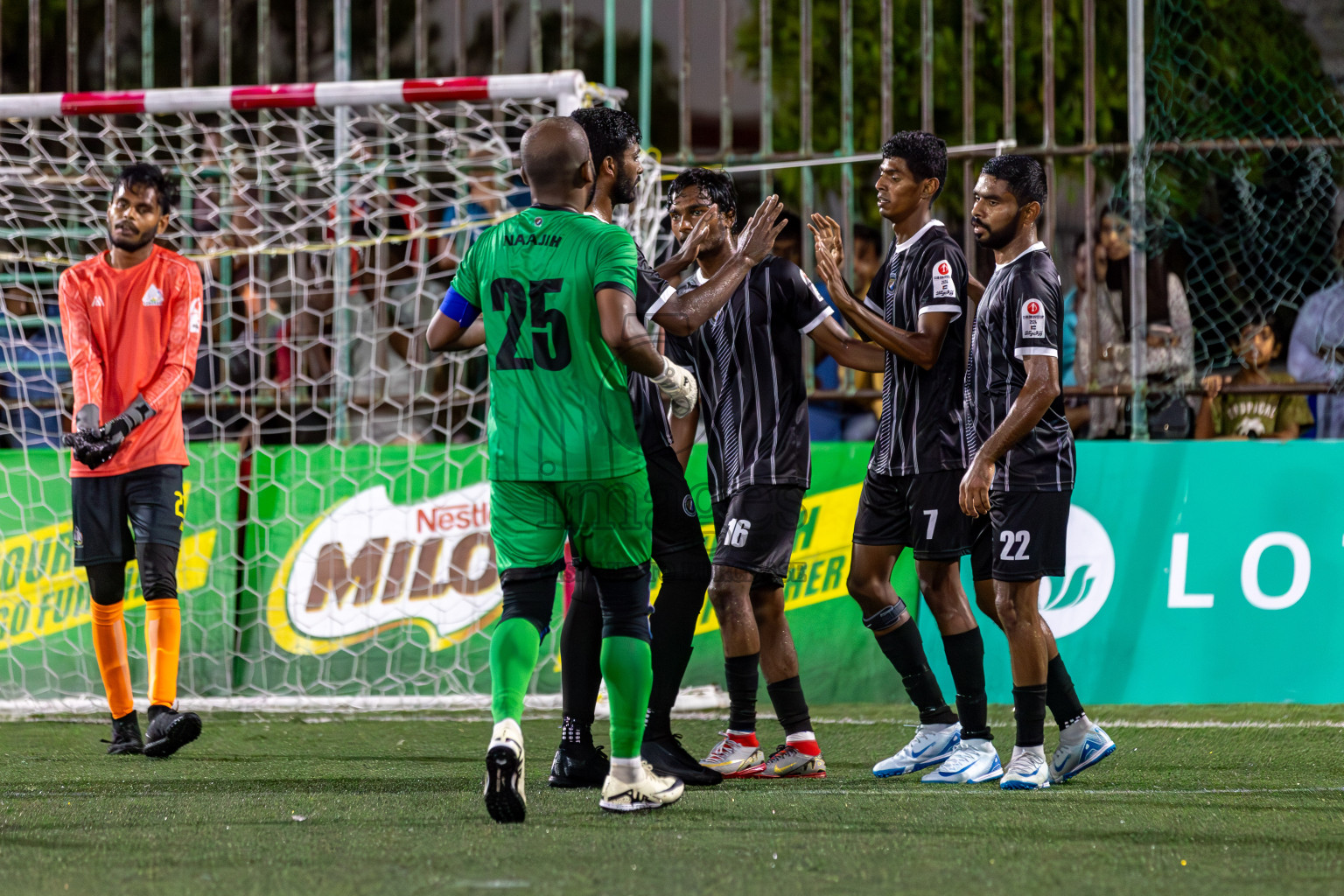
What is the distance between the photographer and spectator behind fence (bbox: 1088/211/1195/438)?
24.5 ft

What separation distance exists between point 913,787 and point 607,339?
5.60ft

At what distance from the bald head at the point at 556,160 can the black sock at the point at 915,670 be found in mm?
1932

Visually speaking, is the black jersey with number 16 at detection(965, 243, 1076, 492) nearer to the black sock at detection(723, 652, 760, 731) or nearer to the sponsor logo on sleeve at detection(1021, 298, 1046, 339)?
the sponsor logo on sleeve at detection(1021, 298, 1046, 339)

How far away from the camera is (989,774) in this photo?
4.71m

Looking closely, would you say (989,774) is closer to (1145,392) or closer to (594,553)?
(594,553)

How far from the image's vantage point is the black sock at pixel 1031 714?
4.49 metres

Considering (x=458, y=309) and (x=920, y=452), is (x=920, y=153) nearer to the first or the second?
(x=920, y=452)

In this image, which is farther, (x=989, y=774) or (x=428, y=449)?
(x=428, y=449)

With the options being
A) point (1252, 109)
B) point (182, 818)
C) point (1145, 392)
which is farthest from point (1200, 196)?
point (182, 818)

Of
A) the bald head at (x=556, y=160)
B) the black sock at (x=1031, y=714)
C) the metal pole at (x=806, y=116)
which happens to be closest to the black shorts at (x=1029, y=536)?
the black sock at (x=1031, y=714)

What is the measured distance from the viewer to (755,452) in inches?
192

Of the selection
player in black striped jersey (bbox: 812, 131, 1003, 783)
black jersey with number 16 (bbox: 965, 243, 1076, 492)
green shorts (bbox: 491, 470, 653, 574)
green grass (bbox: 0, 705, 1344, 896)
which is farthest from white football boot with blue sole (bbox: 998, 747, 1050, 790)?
green shorts (bbox: 491, 470, 653, 574)

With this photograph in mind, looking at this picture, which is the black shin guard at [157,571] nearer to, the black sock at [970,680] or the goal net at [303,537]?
the goal net at [303,537]

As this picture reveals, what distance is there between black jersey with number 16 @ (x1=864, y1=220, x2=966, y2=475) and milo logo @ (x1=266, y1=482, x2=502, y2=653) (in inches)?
107
